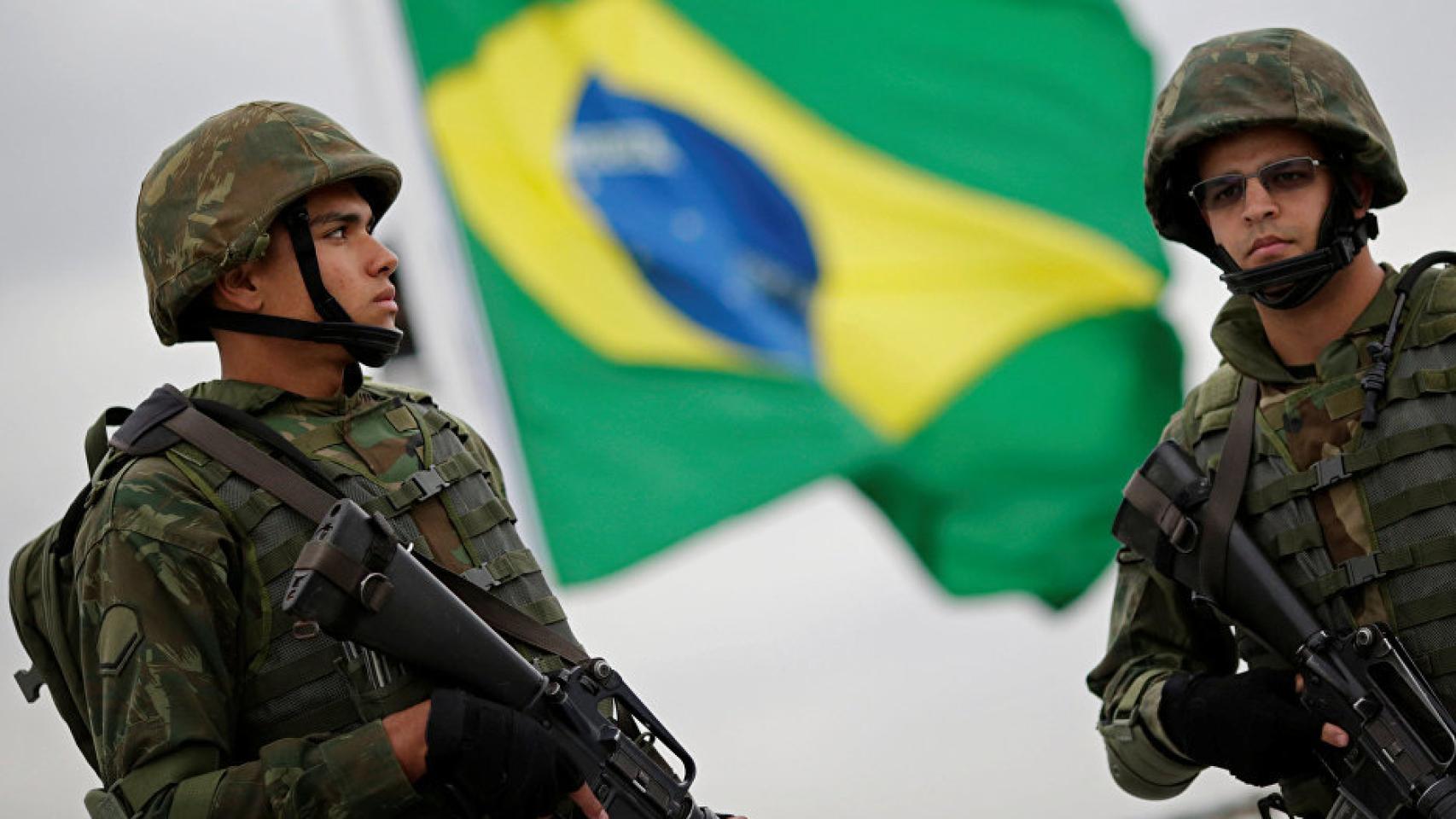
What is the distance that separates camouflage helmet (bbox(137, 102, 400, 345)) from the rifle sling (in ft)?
1.04

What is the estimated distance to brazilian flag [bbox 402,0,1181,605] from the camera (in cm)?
1093

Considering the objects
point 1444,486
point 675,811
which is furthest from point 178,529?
point 1444,486

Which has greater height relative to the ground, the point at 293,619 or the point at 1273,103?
the point at 1273,103

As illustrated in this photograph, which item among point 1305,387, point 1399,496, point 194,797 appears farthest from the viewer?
point 1305,387

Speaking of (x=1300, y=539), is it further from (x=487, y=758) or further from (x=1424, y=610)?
(x=487, y=758)

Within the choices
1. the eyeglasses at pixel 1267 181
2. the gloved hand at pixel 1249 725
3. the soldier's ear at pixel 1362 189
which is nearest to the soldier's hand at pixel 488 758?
the gloved hand at pixel 1249 725

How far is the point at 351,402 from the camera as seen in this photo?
4473 millimetres

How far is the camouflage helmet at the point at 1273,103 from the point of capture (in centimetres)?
448

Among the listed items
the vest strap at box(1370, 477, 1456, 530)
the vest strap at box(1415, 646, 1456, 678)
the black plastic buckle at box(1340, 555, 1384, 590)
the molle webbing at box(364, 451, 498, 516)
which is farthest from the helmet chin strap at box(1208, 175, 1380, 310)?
the molle webbing at box(364, 451, 498, 516)

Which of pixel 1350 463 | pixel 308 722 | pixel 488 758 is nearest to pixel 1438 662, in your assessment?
pixel 1350 463

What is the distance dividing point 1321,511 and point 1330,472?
0.36ft

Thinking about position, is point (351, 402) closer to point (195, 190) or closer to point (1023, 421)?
point (195, 190)

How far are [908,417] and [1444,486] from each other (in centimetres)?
776

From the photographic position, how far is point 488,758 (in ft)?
12.6
